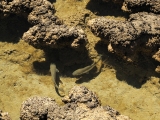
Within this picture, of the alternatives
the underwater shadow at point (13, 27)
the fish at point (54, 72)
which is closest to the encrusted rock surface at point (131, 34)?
the fish at point (54, 72)

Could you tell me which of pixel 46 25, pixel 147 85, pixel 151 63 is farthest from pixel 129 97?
pixel 46 25

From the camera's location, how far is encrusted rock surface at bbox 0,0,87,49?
554 centimetres

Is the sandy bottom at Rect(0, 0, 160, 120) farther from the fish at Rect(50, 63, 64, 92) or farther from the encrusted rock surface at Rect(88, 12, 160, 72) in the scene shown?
the encrusted rock surface at Rect(88, 12, 160, 72)

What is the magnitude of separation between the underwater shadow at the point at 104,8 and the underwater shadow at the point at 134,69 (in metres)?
1.04

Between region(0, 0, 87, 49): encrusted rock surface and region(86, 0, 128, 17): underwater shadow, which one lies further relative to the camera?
region(86, 0, 128, 17): underwater shadow

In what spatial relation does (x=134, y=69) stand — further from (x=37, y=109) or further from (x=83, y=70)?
(x=37, y=109)

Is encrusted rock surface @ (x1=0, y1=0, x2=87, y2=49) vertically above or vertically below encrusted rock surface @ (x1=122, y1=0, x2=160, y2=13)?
below

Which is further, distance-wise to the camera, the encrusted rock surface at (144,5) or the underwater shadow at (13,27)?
the underwater shadow at (13,27)

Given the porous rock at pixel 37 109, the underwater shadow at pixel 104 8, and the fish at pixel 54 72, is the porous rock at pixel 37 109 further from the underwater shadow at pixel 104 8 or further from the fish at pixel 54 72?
the underwater shadow at pixel 104 8

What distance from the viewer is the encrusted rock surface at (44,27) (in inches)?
218

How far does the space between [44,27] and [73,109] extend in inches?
69.5

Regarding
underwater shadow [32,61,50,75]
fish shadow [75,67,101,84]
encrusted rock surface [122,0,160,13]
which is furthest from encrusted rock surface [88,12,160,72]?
underwater shadow [32,61,50,75]

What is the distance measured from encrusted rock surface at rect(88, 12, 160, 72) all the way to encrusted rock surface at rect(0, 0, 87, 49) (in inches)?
16.7

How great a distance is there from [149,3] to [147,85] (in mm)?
1605
